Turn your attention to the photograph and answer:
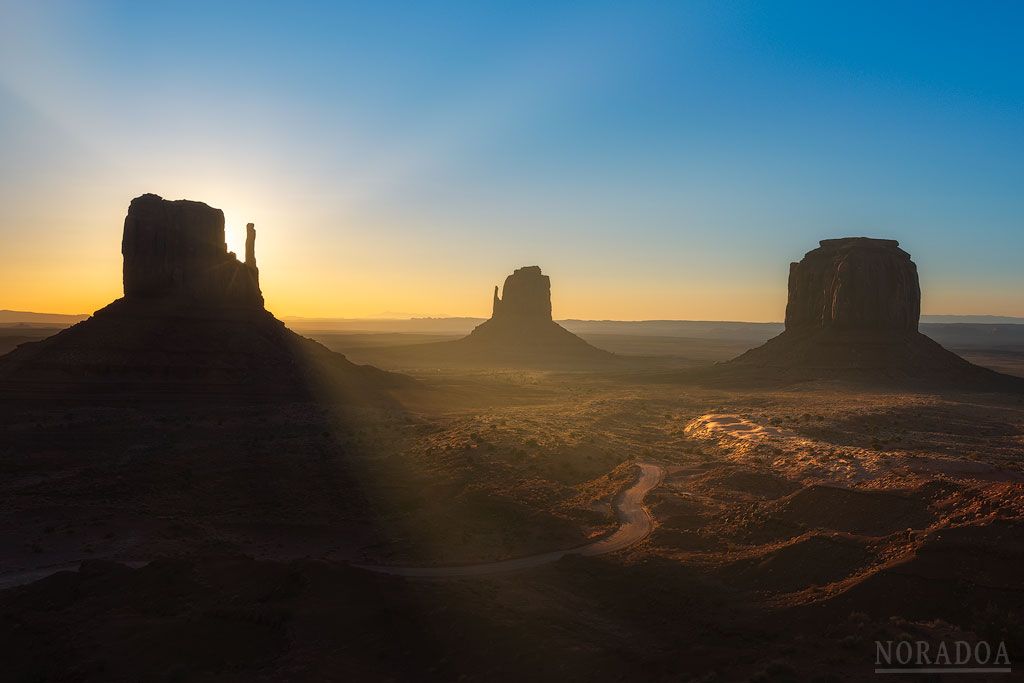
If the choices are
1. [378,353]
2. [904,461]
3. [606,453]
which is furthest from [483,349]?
[904,461]

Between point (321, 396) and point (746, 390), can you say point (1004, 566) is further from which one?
point (746, 390)

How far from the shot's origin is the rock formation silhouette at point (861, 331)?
65125mm

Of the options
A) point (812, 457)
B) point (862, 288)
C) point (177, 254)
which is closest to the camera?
point (812, 457)

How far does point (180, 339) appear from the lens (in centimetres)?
4619

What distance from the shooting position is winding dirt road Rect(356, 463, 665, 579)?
59.8 ft

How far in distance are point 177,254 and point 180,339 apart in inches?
344

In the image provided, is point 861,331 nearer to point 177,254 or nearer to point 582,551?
point 582,551

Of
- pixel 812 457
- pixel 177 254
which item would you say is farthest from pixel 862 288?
pixel 177 254

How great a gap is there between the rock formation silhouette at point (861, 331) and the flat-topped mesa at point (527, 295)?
2339 inches

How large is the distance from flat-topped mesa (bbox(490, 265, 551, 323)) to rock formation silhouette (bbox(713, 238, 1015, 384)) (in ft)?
195

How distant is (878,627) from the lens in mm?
12883

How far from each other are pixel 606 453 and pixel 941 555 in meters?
18.8

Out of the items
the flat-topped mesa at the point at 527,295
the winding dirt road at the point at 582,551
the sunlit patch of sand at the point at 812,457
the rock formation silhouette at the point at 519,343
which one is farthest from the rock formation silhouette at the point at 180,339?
the flat-topped mesa at the point at 527,295

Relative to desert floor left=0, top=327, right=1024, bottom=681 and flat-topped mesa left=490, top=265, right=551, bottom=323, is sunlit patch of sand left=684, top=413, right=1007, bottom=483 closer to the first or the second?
desert floor left=0, top=327, right=1024, bottom=681
